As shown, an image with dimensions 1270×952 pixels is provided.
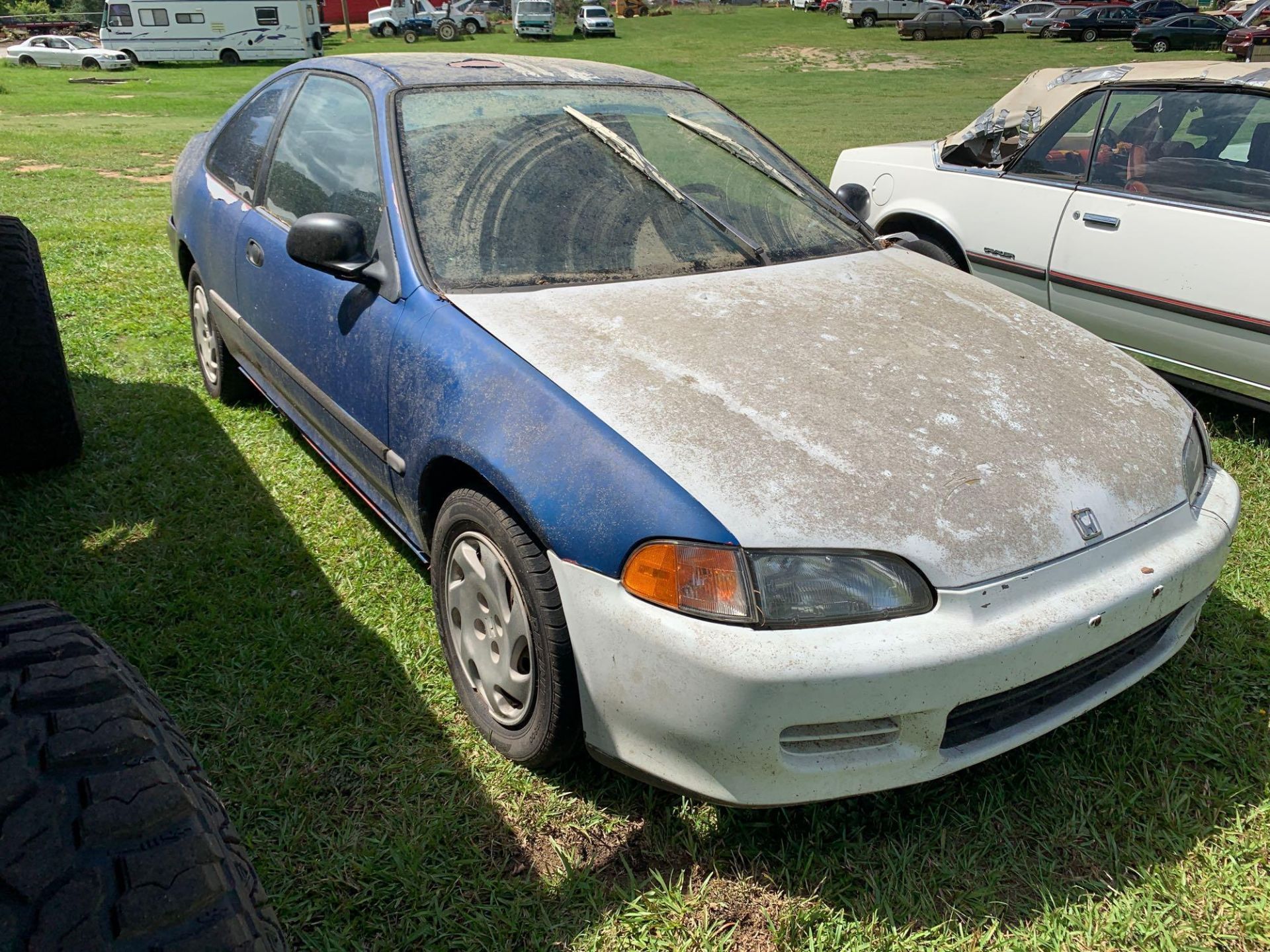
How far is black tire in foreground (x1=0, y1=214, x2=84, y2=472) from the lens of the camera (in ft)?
11.0

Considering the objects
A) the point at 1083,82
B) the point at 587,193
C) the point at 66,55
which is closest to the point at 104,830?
the point at 587,193

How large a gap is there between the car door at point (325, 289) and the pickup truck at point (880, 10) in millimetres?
48248

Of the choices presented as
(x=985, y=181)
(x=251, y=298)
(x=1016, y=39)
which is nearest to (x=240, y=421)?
(x=251, y=298)

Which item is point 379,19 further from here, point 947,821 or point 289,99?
point 947,821

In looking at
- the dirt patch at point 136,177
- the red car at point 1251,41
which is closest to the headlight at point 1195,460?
the red car at point 1251,41

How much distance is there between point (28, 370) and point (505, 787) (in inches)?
95.4

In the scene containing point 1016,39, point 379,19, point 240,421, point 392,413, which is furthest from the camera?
point 379,19

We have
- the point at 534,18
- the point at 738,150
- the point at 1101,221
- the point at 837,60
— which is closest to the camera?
the point at 738,150

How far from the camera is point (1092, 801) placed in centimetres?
228

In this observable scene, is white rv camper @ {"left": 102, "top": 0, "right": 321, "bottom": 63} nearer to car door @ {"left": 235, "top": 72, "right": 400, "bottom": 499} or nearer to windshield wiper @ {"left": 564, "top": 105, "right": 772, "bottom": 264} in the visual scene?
car door @ {"left": 235, "top": 72, "right": 400, "bottom": 499}

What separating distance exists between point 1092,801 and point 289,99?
345 centimetres

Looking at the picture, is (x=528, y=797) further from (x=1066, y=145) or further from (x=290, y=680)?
(x=1066, y=145)

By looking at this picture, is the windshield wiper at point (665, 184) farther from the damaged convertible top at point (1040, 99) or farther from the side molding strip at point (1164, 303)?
the damaged convertible top at point (1040, 99)

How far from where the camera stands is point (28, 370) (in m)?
3.40
